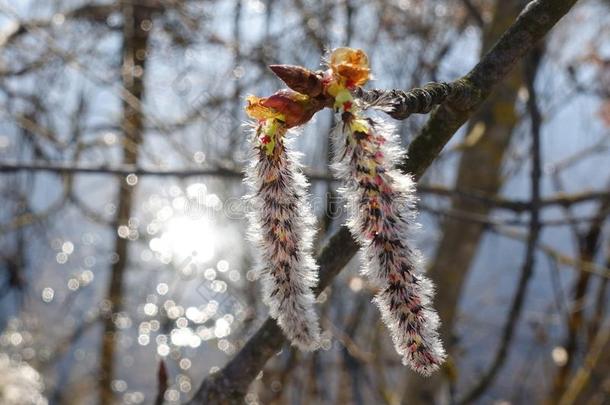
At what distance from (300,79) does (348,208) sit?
90mm

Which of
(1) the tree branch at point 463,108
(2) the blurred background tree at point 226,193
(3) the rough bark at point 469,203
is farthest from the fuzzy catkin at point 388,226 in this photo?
(3) the rough bark at point 469,203

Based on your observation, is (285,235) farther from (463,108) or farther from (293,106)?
(463,108)

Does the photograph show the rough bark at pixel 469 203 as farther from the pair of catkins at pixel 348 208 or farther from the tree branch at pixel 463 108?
the pair of catkins at pixel 348 208

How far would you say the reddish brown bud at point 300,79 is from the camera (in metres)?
0.41

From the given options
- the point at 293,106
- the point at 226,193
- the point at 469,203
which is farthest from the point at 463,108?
the point at 226,193

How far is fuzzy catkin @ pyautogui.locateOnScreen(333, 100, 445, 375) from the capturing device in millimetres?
377

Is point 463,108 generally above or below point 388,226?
above

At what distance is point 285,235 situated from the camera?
44cm

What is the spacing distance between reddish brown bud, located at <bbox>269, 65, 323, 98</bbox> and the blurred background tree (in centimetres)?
123

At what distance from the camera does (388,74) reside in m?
3.28

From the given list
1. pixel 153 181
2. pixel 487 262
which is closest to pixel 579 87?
pixel 153 181

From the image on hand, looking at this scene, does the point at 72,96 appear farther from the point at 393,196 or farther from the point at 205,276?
the point at 393,196

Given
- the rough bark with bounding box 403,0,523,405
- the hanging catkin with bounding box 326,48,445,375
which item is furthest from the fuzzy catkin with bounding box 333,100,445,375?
the rough bark with bounding box 403,0,523,405

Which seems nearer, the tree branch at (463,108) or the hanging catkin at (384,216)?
the hanging catkin at (384,216)
